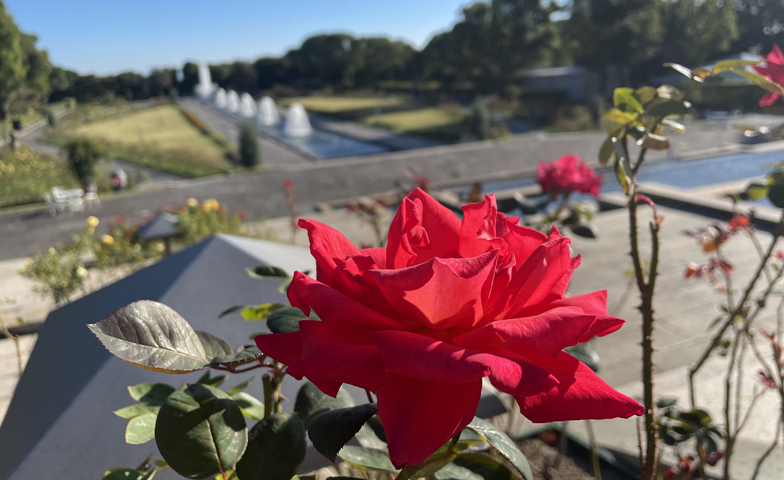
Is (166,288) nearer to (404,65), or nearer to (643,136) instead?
(643,136)

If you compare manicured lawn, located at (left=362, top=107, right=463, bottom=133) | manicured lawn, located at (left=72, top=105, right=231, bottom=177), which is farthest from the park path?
manicured lawn, located at (left=362, top=107, right=463, bottom=133)

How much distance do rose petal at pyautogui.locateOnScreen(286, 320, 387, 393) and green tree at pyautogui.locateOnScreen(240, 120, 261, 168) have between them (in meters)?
16.3

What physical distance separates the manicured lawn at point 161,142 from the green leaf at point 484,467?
16.5m

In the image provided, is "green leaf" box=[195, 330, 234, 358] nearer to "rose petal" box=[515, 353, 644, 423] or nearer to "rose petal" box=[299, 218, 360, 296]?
"rose petal" box=[299, 218, 360, 296]

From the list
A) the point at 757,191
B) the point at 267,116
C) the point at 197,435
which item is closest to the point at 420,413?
the point at 197,435

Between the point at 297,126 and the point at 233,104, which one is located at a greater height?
Result: the point at 233,104

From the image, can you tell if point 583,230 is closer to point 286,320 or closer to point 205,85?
point 286,320

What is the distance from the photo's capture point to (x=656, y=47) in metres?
28.3

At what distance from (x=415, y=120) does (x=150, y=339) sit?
92.4 ft

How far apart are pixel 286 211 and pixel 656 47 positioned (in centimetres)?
2568

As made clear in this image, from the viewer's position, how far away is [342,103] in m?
37.4

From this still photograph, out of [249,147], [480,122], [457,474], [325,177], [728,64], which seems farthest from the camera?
[480,122]

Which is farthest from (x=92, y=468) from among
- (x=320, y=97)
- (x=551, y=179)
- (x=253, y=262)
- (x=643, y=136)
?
(x=320, y=97)

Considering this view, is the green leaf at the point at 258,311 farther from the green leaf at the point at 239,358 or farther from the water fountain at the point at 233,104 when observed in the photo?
the water fountain at the point at 233,104
